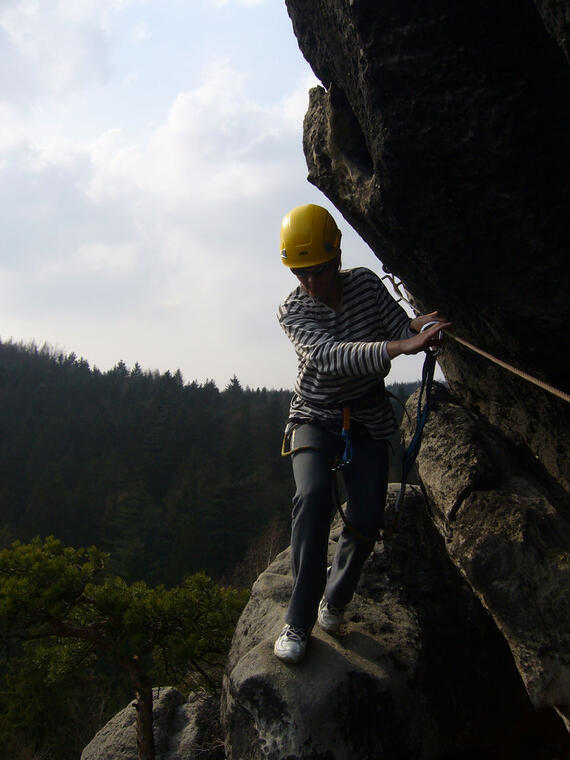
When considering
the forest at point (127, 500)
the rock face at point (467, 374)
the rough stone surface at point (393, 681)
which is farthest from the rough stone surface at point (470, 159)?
the forest at point (127, 500)

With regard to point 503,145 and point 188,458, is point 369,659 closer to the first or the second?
point 503,145

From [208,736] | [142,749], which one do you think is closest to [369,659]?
[208,736]

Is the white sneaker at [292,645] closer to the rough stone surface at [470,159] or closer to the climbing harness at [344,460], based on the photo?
the climbing harness at [344,460]

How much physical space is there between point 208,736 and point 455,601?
430 centimetres

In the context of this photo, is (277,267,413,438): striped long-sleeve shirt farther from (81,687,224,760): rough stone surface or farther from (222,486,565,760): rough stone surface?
(81,687,224,760): rough stone surface

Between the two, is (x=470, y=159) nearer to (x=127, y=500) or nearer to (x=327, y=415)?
(x=327, y=415)

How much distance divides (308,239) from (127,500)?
103 ft

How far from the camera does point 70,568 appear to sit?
303 inches

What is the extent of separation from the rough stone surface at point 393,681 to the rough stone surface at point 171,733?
3.44 metres

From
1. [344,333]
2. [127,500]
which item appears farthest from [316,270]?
[127,500]

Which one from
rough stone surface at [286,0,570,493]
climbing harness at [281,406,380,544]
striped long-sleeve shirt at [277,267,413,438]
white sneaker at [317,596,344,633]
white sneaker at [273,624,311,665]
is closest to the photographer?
rough stone surface at [286,0,570,493]

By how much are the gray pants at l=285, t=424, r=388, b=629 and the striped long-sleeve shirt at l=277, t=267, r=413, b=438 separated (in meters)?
0.13

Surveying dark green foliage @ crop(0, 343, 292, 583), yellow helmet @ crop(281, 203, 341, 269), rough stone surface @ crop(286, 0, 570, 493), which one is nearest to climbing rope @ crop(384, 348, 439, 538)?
rough stone surface @ crop(286, 0, 570, 493)

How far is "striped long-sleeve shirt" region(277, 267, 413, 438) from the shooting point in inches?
149
